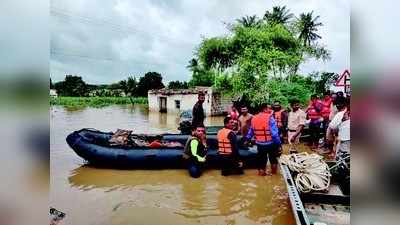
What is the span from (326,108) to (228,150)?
2.98ft

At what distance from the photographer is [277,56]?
3.29 metres

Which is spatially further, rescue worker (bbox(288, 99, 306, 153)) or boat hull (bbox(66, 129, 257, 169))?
boat hull (bbox(66, 129, 257, 169))

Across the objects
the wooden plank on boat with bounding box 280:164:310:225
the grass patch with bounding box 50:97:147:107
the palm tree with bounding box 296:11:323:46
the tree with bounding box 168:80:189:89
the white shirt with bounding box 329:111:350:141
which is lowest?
the wooden plank on boat with bounding box 280:164:310:225

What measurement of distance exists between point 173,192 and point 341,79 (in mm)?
1571

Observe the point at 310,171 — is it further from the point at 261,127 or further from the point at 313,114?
the point at 261,127

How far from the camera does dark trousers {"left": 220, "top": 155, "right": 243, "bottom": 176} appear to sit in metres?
3.50

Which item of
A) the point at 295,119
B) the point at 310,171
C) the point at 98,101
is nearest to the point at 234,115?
the point at 295,119

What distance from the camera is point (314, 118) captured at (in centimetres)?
318

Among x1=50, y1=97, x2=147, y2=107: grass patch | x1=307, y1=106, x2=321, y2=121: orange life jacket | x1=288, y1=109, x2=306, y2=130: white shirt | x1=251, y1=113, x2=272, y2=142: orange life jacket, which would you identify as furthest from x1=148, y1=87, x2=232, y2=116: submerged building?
x1=307, y1=106, x2=321, y2=121: orange life jacket

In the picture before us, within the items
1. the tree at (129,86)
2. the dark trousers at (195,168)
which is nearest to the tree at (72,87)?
the tree at (129,86)

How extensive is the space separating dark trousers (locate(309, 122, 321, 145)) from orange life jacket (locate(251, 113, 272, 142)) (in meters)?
0.34

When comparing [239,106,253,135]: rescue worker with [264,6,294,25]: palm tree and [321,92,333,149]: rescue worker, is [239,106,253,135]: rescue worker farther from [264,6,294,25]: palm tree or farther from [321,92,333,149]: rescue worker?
[264,6,294,25]: palm tree
